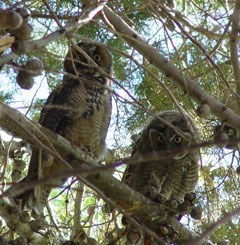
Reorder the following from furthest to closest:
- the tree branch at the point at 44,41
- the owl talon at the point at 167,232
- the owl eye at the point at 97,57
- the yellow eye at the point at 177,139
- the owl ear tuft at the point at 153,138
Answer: the owl eye at the point at 97,57 < the owl ear tuft at the point at 153,138 < the yellow eye at the point at 177,139 < the owl talon at the point at 167,232 < the tree branch at the point at 44,41

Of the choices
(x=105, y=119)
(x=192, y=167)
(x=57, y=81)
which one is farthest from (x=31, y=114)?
(x=192, y=167)

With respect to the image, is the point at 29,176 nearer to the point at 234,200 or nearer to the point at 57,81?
the point at 57,81

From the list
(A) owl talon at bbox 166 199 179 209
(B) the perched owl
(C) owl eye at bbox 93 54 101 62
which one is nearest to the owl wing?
(C) owl eye at bbox 93 54 101 62

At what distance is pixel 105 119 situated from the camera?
3.82m

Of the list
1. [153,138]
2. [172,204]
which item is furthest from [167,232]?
[153,138]

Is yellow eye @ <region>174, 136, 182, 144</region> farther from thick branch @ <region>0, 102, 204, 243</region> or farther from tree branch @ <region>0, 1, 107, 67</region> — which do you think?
tree branch @ <region>0, 1, 107, 67</region>

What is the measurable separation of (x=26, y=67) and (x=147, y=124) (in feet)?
6.36

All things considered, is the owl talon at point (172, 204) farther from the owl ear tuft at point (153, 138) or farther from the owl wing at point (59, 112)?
the owl wing at point (59, 112)

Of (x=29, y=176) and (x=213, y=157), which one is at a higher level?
(x=213, y=157)

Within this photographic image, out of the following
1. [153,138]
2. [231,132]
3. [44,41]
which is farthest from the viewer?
[153,138]

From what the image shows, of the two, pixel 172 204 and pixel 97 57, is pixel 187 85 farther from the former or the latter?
pixel 97 57

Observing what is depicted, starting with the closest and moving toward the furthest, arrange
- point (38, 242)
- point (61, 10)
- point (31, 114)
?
point (38, 242) < point (61, 10) < point (31, 114)

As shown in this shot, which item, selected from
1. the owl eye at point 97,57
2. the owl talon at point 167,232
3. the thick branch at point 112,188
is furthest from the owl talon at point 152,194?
the owl eye at point 97,57

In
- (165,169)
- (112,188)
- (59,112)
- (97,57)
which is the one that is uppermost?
(97,57)
